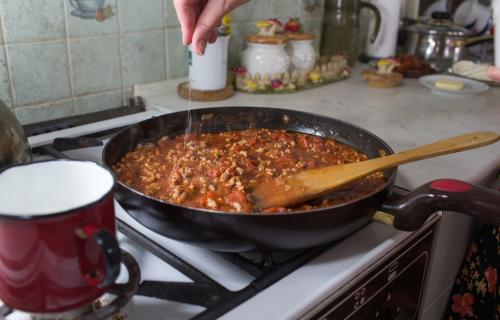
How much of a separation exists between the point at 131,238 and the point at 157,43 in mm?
755

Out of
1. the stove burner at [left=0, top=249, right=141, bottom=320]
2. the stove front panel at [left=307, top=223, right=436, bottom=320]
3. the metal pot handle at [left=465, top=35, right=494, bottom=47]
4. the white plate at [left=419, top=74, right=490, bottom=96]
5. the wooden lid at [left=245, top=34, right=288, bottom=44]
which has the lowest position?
the stove front panel at [left=307, top=223, right=436, bottom=320]

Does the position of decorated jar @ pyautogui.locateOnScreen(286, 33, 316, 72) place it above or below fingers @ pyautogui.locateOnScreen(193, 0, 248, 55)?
below

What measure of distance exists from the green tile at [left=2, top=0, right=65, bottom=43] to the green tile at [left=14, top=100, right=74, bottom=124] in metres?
0.16

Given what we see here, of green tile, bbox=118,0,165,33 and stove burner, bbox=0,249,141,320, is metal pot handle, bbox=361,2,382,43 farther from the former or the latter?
stove burner, bbox=0,249,141,320

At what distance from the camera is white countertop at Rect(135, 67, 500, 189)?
1.03 meters

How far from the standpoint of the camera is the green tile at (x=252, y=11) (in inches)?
60.6

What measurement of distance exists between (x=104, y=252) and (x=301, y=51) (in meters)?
1.23

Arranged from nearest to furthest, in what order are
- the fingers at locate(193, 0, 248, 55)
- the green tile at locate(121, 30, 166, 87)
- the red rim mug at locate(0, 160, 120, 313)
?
the red rim mug at locate(0, 160, 120, 313) → the fingers at locate(193, 0, 248, 55) → the green tile at locate(121, 30, 166, 87)

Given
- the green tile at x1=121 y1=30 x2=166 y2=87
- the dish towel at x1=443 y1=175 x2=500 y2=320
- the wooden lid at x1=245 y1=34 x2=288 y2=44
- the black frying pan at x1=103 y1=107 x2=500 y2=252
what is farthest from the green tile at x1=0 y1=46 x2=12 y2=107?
the dish towel at x1=443 y1=175 x2=500 y2=320

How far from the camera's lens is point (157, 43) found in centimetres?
135

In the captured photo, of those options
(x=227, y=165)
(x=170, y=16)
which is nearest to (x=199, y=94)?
(x=170, y=16)

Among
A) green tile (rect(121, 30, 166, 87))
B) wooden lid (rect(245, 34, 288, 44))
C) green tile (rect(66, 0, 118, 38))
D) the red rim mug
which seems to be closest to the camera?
the red rim mug

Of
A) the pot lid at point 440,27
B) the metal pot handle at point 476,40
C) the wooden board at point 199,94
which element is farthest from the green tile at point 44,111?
the metal pot handle at point 476,40

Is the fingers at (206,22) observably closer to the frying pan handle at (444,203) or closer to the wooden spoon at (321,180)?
the wooden spoon at (321,180)
